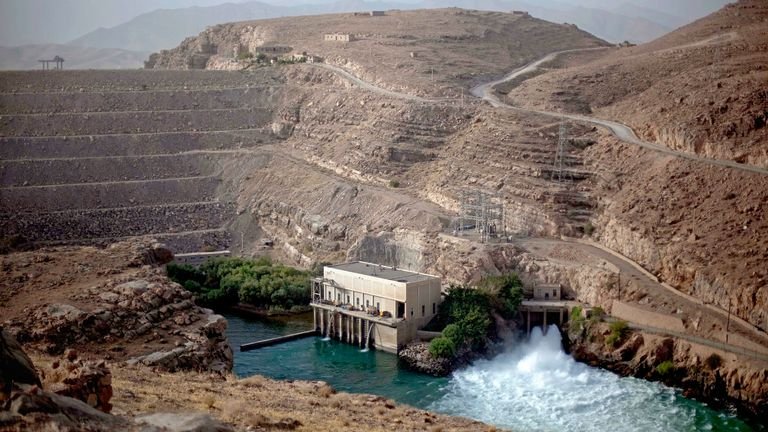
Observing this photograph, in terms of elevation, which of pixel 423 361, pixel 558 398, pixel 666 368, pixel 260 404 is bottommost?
pixel 558 398

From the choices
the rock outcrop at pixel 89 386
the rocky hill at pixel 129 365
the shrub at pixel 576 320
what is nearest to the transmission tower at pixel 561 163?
the shrub at pixel 576 320

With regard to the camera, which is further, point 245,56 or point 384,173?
point 245,56

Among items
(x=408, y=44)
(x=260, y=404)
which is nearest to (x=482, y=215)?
(x=260, y=404)

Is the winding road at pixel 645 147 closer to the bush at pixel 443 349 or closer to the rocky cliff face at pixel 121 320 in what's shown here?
the bush at pixel 443 349

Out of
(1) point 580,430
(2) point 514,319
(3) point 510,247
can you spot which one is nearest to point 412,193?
(3) point 510,247

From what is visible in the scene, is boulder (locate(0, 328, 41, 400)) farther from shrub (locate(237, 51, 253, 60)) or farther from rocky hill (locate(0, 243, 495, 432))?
shrub (locate(237, 51, 253, 60))

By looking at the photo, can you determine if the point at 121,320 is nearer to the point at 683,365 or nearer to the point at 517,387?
the point at 517,387

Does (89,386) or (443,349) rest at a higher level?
(89,386)
